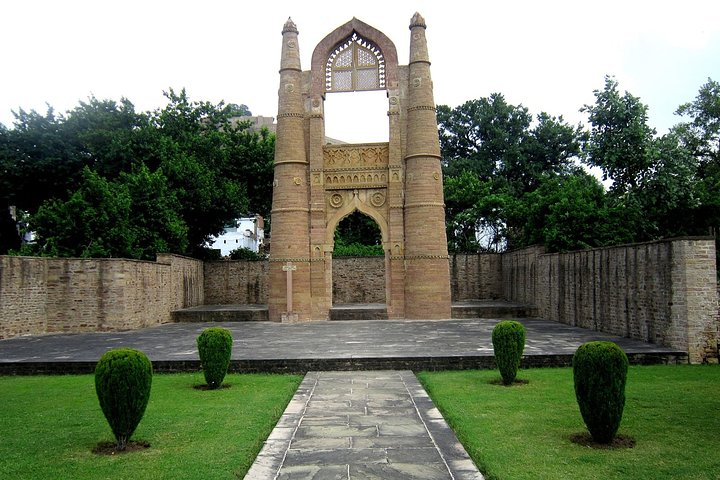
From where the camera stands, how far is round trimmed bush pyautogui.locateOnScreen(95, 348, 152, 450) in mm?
6020

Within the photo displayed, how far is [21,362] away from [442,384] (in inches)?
301

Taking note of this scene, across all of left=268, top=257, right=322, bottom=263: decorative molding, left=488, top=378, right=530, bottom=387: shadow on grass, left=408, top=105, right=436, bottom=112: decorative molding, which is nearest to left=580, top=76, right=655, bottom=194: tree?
left=408, top=105, right=436, bottom=112: decorative molding

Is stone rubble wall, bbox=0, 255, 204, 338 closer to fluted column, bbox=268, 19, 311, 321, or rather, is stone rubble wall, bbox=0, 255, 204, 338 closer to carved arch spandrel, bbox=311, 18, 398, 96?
fluted column, bbox=268, 19, 311, 321

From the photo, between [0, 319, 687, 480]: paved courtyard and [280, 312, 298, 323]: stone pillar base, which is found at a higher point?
[280, 312, 298, 323]: stone pillar base

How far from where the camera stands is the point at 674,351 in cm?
1096

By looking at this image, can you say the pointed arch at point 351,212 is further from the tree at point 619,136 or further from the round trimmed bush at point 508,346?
the round trimmed bush at point 508,346

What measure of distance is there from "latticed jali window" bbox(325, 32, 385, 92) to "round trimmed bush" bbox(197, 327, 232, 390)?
1381 centimetres

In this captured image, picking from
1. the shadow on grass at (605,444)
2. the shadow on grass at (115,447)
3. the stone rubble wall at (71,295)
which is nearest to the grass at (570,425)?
the shadow on grass at (605,444)

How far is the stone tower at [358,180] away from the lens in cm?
2039

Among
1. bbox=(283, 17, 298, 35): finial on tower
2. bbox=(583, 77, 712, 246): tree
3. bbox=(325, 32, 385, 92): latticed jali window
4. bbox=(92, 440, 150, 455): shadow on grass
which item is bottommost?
bbox=(92, 440, 150, 455): shadow on grass

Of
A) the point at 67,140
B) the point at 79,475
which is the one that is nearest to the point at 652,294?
the point at 79,475

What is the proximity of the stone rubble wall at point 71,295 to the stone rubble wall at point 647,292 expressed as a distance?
41.4ft

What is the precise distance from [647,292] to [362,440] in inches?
331

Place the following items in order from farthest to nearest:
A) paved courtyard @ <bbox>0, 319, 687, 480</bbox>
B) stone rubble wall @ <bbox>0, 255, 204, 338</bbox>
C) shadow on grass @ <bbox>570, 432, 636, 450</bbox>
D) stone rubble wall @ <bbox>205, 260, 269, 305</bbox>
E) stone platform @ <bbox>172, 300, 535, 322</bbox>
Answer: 1. stone rubble wall @ <bbox>205, 260, 269, 305</bbox>
2. stone platform @ <bbox>172, 300, 535, 322</bbox>
3. stone rubble wall @ <bbox>0, 255, 204, 338</bbox>
4. shadow on grass @ <bbox>570, 432, 636, 450</bbox>
5. paved courtyard @ <bbox>0, 319, 687, 480</bbox>
